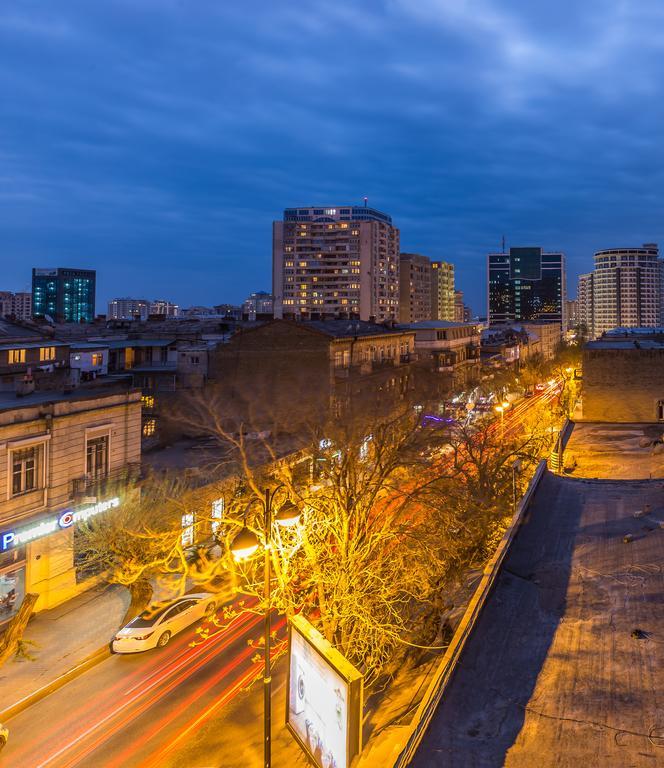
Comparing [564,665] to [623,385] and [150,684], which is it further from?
[623,385]

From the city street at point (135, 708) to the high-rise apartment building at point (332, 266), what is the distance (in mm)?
123815

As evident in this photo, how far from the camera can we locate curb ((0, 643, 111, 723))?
14.9 m

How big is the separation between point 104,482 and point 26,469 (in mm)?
3308

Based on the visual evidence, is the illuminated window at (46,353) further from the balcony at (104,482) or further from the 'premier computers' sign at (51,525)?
the 'premier computers' sign at (51,525)

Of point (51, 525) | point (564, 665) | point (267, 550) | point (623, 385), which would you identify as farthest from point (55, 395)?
point (623, 385)

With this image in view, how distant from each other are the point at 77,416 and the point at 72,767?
12795 mm

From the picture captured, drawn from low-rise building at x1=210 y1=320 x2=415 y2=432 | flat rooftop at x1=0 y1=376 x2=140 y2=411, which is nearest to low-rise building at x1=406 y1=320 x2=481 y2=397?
low-rise building at x1=210 y1=320 x2=415 y2=432

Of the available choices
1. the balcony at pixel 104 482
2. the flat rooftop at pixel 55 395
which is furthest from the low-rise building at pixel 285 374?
the balcony at pixel 104 482

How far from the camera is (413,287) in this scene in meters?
170

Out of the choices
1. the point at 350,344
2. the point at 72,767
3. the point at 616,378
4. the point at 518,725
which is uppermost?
the point at 350,344

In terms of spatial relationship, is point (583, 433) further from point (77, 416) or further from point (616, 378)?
point (77, 416)

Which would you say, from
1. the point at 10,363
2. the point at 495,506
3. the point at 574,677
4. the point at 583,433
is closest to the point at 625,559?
the point at 574,677

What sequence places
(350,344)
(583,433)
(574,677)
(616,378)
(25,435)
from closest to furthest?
1. (574,677)
2. (25,435)
3. (583,433)
4. (616,378)
5. (350,344)

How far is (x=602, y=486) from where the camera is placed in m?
19.4
